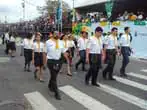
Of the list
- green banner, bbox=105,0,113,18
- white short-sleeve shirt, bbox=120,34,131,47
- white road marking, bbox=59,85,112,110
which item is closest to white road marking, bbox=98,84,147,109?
white road marking, bbox=59,85,112,110

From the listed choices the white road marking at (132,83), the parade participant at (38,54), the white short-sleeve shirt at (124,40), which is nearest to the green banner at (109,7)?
the white short-sleeve shirt at (124,40)

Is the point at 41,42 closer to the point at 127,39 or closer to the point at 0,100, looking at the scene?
the point at 127,39

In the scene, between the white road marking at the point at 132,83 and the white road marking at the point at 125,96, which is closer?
the white road marking at the point at 125,96

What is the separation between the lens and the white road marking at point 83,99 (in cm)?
1015

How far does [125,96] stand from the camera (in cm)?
1150

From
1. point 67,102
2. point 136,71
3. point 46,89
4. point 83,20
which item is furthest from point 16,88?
point 83,20

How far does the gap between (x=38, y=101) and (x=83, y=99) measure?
4.07ft

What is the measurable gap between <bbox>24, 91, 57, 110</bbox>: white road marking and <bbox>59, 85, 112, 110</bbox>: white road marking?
2.79ft

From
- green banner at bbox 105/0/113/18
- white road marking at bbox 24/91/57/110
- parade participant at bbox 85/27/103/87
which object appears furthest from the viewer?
green banner at bbox 105/0/113/18

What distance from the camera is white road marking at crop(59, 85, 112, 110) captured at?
33.3ft

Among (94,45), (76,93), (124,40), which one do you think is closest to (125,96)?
(76,93)

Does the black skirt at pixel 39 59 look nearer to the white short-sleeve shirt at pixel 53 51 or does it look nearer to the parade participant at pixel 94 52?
the parade participant at pixel 94 52

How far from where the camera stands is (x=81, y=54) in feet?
55.9

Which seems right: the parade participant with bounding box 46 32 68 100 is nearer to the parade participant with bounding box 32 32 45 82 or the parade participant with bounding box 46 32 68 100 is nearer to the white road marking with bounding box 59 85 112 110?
the white road marking with bounding box 59 85 112 110
